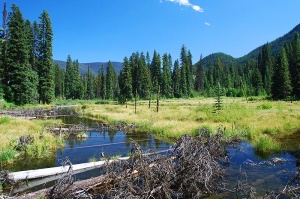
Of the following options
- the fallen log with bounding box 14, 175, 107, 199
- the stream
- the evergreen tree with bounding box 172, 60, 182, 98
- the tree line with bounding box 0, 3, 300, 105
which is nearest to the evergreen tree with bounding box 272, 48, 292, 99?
the tree line with bounding box 0, 3, 300, 105

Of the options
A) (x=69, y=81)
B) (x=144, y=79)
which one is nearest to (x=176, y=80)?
(x=144, y=79)

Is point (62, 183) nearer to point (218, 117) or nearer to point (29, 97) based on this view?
point (218, 117)

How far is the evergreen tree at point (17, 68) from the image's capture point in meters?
44.0

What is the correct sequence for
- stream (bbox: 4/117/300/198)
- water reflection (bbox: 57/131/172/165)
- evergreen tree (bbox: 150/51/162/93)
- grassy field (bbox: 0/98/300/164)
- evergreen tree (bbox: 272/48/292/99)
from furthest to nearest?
1. evergreen tree (bbox: 150/51/162/93)
2. evergreen tree (bbox: 272/48/292/99)
3. water reflection (bbox: 57/131/172/165)
4. grassy field (bbox: 0/98/300/164)
5. stream (bbox: 4/117/300/198)

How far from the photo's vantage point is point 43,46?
54.8m

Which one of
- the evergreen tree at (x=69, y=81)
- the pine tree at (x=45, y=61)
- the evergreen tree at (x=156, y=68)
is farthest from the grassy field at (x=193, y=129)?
the evergreen tree at (x=69, y=81)

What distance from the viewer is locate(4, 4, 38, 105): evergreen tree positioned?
44.0 meters

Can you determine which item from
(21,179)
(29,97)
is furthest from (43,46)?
(21,179)

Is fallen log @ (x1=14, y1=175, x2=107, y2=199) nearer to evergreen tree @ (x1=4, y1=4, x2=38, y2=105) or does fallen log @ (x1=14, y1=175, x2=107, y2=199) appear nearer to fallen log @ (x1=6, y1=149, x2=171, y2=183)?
fallen log @ (x1=6, y1=149, x2=171, y2=183)

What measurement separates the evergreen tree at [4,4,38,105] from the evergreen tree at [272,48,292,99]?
52.1 m

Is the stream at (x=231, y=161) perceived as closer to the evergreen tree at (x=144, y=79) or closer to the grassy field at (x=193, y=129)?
the grassy field at (x=193, y=129)

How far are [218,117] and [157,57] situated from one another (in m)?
68.9

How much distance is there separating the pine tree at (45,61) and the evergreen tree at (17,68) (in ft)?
21.4

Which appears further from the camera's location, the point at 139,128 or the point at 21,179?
the point at 139,128
